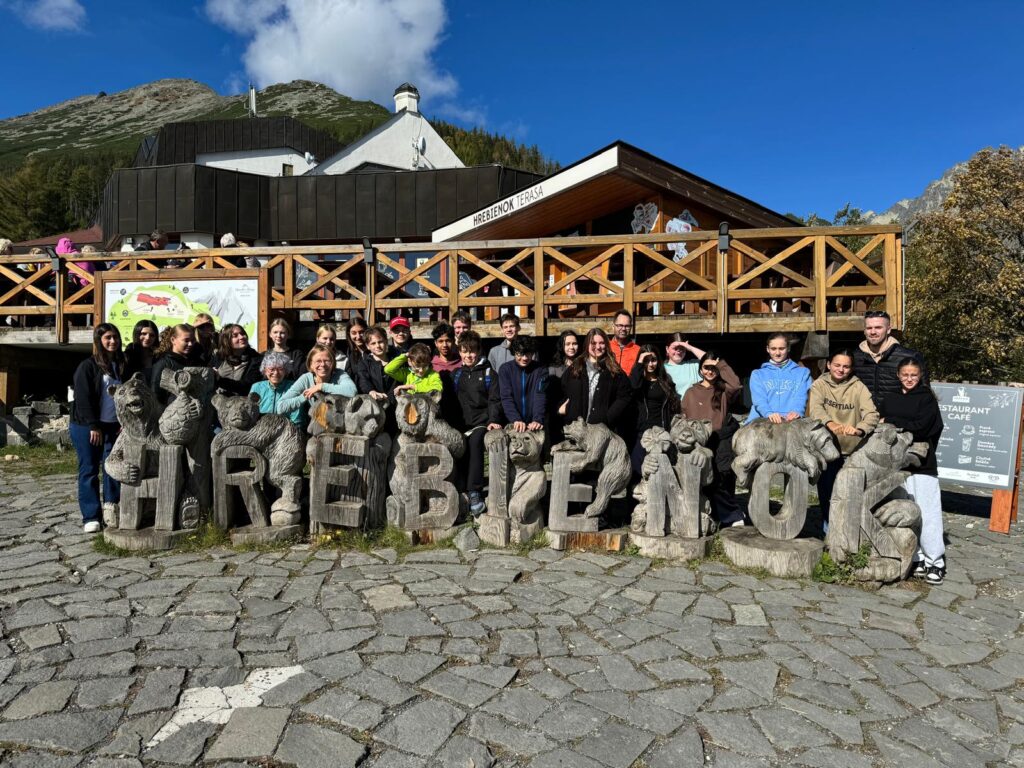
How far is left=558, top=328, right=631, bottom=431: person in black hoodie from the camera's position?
5430 mm

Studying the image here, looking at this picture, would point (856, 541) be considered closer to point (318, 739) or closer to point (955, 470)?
point (955, 470)

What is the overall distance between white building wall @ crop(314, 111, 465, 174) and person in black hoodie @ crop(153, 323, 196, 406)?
15.8 metres

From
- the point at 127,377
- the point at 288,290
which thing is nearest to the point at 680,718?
the point at 127,377

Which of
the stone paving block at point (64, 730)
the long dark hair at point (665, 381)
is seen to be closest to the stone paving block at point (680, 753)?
the stone paving block at point (64, 730)

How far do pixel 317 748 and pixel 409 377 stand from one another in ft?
11.5

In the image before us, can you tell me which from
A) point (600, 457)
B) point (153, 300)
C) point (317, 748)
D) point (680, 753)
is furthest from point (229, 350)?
point (680, 753)

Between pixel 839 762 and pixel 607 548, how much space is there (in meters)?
2.62

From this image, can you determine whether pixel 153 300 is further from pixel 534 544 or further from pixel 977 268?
pixel 977 268

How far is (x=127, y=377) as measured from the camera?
18.8 feet

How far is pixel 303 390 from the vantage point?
5578 millimetres

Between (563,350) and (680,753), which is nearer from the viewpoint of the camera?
(680,753)

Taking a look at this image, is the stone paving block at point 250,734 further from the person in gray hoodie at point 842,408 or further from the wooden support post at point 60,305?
the wooden support post at point 60,305

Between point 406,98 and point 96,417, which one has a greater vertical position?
point 406,98

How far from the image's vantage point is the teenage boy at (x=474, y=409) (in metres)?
5.74
